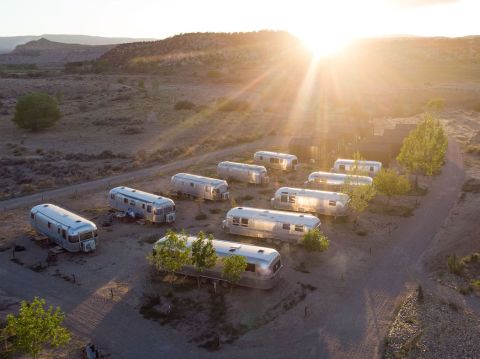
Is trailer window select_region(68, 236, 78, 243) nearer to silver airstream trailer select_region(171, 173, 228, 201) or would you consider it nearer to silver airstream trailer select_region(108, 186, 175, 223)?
silver airstream trailer select_region(108, 186, 175, 223)

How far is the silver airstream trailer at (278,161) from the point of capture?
48.7 meters

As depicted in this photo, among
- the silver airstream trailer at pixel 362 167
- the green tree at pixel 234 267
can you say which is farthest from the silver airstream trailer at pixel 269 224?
the silver airstream trailer at pixel 362 167

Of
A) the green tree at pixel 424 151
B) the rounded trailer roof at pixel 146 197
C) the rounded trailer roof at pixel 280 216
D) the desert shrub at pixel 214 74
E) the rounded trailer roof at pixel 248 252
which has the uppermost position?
the desert shrub at pixel 214 74

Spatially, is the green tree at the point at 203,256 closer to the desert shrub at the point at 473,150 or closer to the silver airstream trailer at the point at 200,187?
the silver airstream trailer at the point at 200,187

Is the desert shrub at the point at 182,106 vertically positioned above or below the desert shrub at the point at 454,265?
above

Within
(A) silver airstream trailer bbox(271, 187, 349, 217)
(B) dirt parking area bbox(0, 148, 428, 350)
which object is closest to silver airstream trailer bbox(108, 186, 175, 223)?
(B) dirt parking area bbox(0, 148, 428, 350)

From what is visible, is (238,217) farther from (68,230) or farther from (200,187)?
(68,230)

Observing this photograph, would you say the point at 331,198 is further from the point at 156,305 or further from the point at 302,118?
the point at 302,118

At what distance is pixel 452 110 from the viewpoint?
94.3 m

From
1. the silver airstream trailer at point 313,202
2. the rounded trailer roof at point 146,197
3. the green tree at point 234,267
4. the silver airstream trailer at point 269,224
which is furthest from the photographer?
the silver airstream trailer at point 313,202

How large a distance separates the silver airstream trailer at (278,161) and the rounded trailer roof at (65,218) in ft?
78.9

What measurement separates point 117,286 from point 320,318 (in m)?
11.4

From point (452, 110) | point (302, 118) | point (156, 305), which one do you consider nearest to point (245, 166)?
point (156, 305)

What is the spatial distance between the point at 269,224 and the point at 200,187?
10770mm
